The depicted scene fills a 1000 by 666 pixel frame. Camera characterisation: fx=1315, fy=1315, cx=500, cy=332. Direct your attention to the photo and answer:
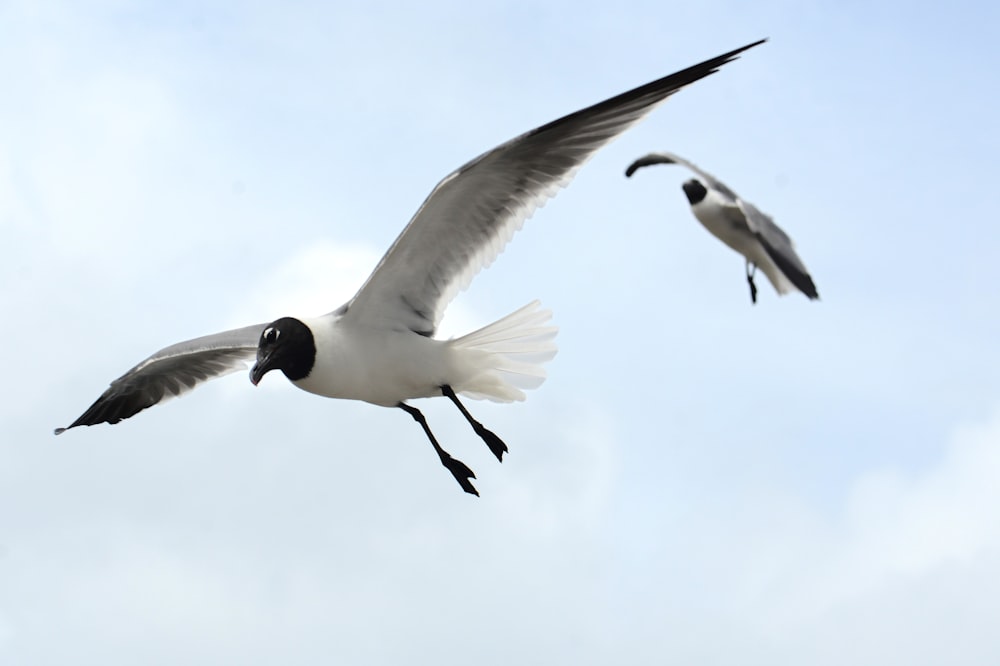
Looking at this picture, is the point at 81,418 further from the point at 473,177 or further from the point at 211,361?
the point at 473,177

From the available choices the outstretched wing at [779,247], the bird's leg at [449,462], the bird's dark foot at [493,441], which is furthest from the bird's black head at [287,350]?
the outstretched wing at [779,247]

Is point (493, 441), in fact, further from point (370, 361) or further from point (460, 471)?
point (370, 361)

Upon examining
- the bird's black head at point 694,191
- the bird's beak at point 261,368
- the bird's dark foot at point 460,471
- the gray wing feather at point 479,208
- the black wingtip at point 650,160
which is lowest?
the bird's dark foot at point 460,471

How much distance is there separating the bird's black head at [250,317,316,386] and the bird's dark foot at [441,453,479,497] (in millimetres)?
964

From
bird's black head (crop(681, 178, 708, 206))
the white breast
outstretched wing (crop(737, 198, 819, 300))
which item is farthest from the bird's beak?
bird's black head (crop(681, 178, 708, 206))

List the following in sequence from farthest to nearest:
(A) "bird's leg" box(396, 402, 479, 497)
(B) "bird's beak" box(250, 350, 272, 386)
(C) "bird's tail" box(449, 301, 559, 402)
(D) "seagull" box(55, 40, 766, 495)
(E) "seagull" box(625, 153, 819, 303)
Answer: (E) "seagull" box(625, 153, 819, 303), (A) "bird's leg" box(396, 402, 479, 497), (C) "bird's tail" box(449, 301, 559, 402), (B) "bird's beak" box(250, 350, 272, 386), (D) "seagull" box(55, 40, 766, 495)

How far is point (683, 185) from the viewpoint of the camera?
1220 cm

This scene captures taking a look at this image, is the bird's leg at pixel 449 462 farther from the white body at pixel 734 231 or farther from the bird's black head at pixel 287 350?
the white body at pixel 734 231

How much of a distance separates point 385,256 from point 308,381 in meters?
0.78

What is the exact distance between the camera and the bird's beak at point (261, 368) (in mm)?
6477

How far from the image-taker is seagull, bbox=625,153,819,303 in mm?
10953

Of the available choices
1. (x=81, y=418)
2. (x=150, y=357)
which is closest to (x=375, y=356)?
(x=150, y=357)

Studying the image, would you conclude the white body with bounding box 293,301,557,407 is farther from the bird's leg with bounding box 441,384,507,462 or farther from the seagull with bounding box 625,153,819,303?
the seagull with bounding box 625,153,819,303

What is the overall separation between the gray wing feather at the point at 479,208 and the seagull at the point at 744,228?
190 inches
